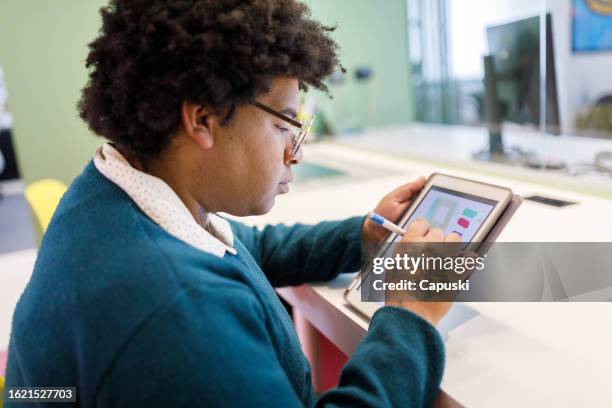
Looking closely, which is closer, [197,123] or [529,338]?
[197,123]

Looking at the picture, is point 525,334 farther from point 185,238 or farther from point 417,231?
point 185,238

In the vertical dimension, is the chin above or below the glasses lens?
below

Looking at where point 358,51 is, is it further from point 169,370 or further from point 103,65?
point 169,370

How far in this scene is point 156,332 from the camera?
490 mm

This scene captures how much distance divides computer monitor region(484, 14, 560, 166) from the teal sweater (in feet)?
4.78

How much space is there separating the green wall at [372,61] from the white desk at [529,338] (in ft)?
6.32

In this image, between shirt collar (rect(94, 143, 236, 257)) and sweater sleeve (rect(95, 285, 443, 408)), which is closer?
sweater sleeve (rect(95, 285, 443, 408))

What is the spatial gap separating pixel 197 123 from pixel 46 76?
229 cm

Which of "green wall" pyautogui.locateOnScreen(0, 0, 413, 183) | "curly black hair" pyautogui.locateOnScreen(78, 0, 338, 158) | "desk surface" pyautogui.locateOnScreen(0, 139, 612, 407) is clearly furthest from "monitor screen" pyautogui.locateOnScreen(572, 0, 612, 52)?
"curly black hair" pyautogui.locateOnScreen(78, 0, 338, 158)

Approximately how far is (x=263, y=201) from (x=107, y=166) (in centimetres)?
21

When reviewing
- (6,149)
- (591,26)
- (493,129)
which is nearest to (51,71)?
(493,129)

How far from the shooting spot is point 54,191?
1655mm

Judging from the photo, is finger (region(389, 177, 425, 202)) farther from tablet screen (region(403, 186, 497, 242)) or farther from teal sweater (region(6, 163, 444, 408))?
teal sweater (region(6, 163, 444, 408))

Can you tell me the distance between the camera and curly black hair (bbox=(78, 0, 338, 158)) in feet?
1.94
